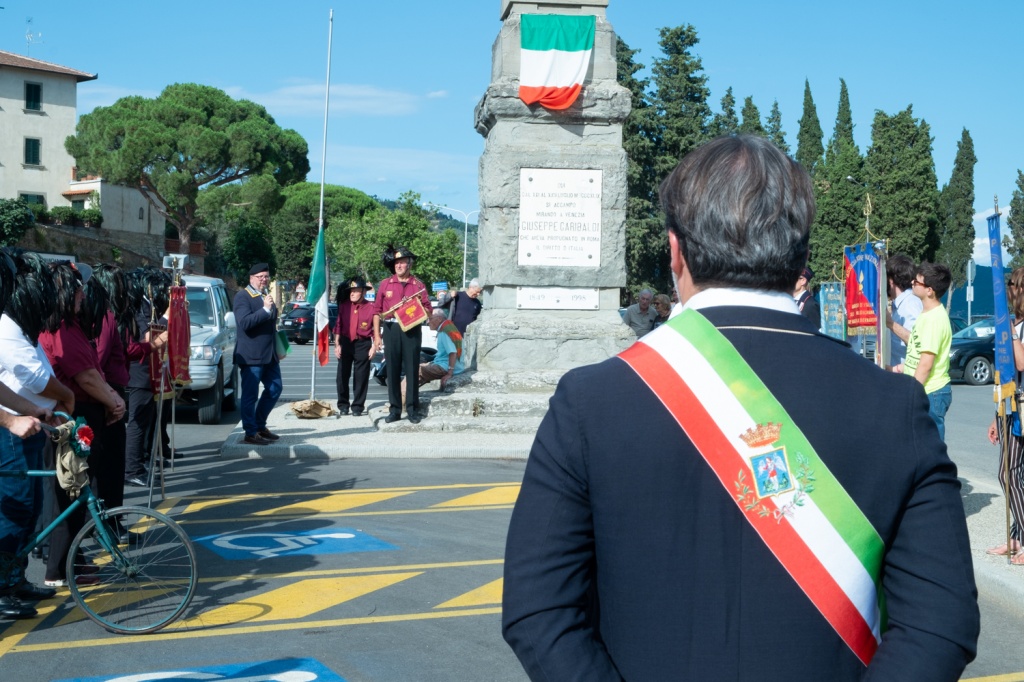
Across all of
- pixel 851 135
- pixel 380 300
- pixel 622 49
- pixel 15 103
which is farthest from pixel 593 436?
pixel 851 135

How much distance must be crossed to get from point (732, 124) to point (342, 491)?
70839mm

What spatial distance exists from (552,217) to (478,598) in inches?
321

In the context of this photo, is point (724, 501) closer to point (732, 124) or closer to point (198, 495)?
point (198, 495)

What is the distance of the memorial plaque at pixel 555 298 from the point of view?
1391cm

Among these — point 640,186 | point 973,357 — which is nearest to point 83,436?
point 973,357

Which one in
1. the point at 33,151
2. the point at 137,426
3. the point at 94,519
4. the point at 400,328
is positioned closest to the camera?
the point at 94,519

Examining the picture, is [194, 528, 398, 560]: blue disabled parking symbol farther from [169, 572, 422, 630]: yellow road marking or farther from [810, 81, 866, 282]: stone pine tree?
[810, 81, 866, 282]: stone pine tree

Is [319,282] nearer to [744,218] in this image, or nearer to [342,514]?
[342,514]

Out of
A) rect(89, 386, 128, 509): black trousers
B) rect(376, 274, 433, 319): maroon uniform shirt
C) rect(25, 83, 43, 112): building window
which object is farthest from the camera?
rect(25, 83, 43, 112): building window

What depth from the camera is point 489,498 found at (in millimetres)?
9492

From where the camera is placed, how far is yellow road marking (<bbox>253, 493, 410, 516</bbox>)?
29.2 feet

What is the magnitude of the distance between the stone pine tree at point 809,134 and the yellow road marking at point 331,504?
8395 centimetres

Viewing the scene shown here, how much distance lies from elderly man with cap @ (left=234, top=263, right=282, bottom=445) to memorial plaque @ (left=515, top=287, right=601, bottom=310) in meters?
3.30

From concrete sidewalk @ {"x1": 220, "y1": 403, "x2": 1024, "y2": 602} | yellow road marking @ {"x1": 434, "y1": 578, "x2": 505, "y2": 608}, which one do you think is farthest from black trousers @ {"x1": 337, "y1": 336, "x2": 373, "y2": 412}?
yellow road marking @ {"x1": 434, "y1": 578, "x2": 505, "y2": 608}
